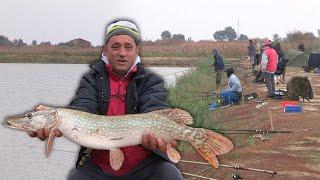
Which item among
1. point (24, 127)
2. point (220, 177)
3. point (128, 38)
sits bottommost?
point (220, 177)

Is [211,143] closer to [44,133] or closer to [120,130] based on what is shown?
[120,130]

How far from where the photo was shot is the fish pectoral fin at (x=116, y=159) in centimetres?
377

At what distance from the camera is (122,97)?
13.6ft

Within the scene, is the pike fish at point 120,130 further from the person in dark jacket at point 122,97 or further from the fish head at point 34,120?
the person in dark jacket at point 122,97

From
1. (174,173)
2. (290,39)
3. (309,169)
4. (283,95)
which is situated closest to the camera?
(174,173)

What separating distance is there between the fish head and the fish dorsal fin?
2.32 ft

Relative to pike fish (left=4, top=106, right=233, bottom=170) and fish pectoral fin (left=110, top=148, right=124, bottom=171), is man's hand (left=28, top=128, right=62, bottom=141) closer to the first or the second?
pike fish (left=4, top=106, right=233, bottom=170)

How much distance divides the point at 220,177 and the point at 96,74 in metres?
4.88

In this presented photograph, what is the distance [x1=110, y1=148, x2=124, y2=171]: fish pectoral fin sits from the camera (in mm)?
3773

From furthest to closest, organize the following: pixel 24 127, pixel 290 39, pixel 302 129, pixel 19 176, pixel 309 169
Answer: pixel 290 39, pixel 19 176, pixel 302 129, pixel 309 169, pixel 24 127

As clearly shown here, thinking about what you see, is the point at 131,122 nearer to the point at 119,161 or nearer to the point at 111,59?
the point at 119,161

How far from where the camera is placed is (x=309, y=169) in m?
8.23

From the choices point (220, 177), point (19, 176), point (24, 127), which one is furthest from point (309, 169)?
point (19, 176)

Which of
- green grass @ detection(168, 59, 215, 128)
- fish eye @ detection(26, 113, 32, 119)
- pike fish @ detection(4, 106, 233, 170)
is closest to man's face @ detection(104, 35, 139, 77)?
pike fish @ detection(4, 106, 233, 170)
